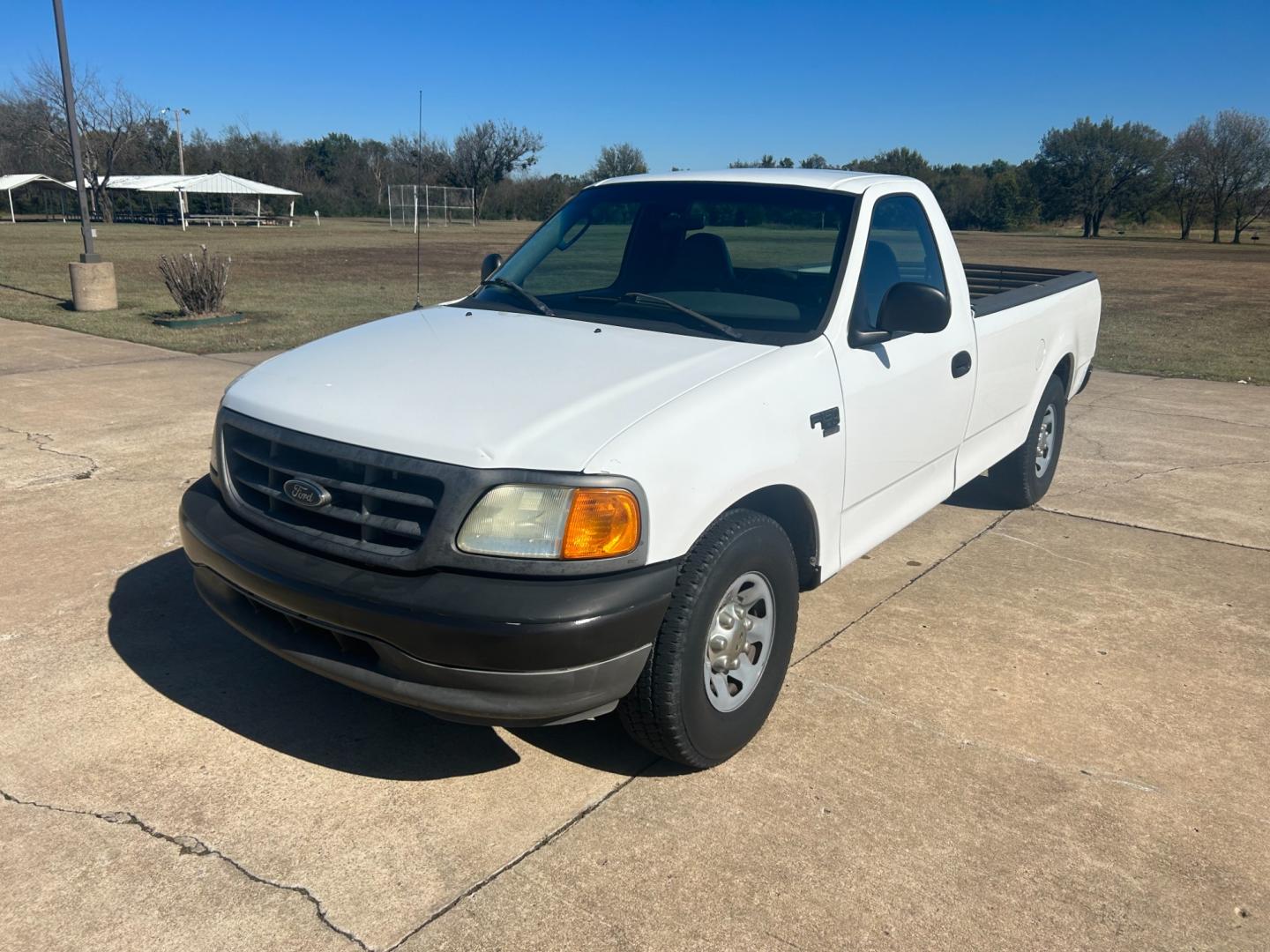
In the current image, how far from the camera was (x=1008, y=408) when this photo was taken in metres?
5.41

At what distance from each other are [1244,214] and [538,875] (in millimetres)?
79418

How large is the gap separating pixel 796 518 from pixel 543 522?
1198 mm

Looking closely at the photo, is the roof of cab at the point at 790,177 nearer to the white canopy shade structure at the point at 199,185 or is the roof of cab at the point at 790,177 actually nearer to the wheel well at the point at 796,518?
the wheel well at the point at 796,518

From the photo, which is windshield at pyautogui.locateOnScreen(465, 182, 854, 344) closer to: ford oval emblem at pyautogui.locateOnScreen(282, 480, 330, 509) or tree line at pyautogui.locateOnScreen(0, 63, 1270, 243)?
ford oval emblem at pyautogui.locateOnScreen(282, 480, 330, 509)

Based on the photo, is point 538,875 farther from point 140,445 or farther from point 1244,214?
point 1244,214

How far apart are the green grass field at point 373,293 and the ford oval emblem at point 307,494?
965 cm

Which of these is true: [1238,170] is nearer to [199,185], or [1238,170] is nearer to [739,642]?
[199,185]

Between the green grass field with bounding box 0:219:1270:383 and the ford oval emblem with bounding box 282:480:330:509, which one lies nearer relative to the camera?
the ford oval emblem with bounding box 282:480:330:509

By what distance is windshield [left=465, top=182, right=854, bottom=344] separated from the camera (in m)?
3.88

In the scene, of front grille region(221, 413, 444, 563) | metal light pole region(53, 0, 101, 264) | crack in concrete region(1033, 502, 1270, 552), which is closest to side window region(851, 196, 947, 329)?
front grille region(221, 413, 444, 563)

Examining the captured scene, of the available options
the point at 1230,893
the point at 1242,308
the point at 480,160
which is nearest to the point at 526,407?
the point at 1230,893

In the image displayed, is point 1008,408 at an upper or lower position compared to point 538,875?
upper

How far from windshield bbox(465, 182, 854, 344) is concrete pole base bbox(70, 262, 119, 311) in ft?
41.6

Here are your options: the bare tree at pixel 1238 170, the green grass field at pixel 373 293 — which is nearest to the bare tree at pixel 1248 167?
the bare tree at pixel 1238 170
